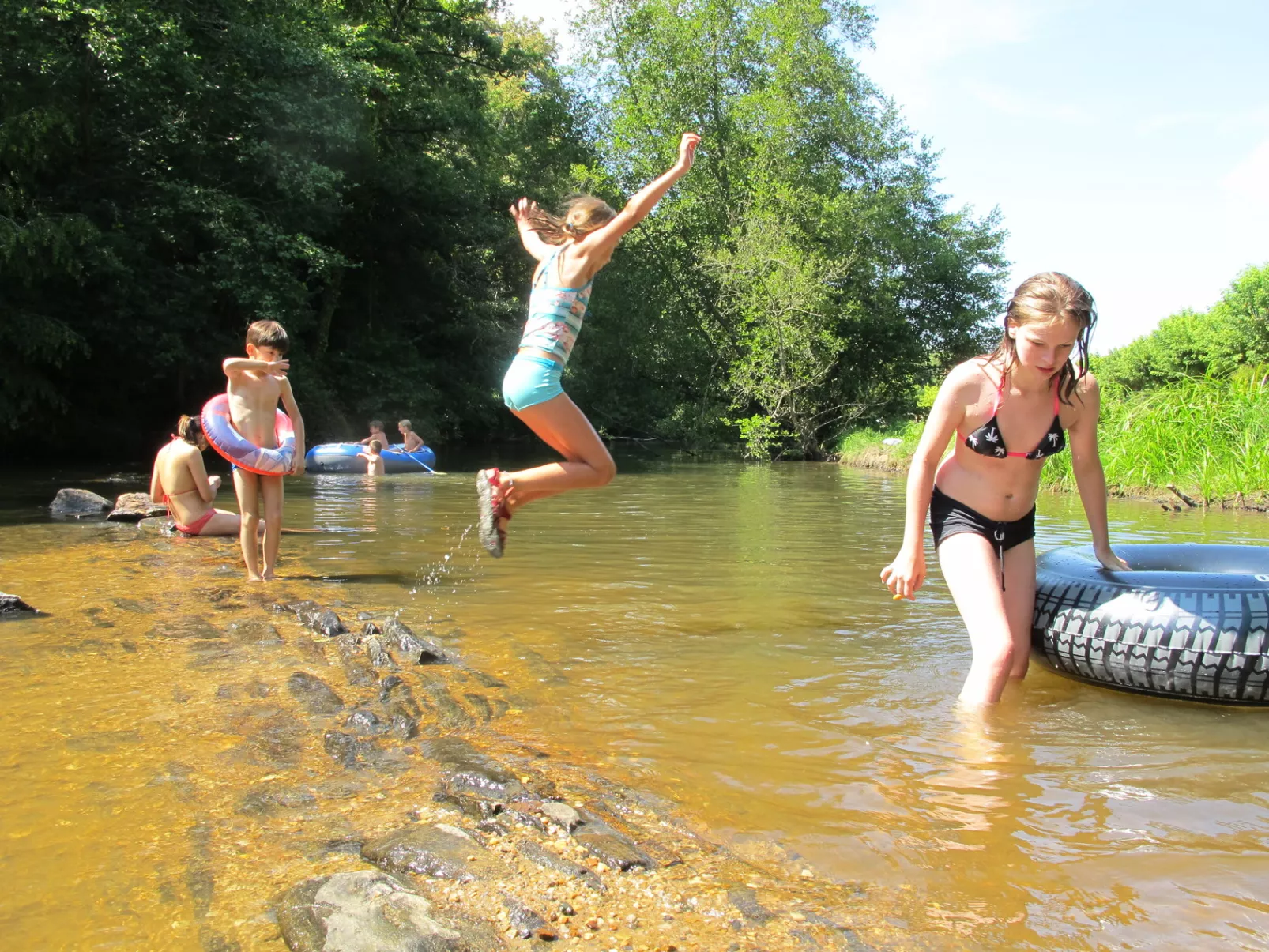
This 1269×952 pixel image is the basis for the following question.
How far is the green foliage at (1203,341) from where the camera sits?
143 feet

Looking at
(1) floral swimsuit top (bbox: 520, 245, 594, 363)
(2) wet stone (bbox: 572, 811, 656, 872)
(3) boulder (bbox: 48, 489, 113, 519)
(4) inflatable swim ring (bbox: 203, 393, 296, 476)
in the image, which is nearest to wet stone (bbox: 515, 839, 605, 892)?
(2) wet stone (bbox: 572, 811, 656, 872)

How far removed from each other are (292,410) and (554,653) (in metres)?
3.22

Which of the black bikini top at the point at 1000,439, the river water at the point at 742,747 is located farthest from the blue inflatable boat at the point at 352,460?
the black bikini top at the point at 1000,439

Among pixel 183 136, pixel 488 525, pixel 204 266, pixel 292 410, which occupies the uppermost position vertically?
pixel 183 136

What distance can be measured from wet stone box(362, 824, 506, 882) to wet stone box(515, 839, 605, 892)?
10 cm

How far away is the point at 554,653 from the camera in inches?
204

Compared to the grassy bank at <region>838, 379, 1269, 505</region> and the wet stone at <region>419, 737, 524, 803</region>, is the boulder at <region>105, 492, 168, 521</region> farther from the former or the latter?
the grassy bank at <region>838, 379, 1269, 505</region>

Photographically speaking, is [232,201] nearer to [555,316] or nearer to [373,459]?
[373,459]

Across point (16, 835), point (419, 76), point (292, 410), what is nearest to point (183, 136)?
point (419, 76)

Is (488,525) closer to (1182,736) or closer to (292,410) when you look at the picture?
(292,410)

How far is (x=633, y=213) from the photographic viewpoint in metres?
4.65

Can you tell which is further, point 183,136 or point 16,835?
point 183,136

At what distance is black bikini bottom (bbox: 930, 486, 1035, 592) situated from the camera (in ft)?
14.3

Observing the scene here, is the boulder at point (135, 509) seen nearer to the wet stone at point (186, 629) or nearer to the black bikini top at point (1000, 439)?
the wet stone at point (186, 629)
